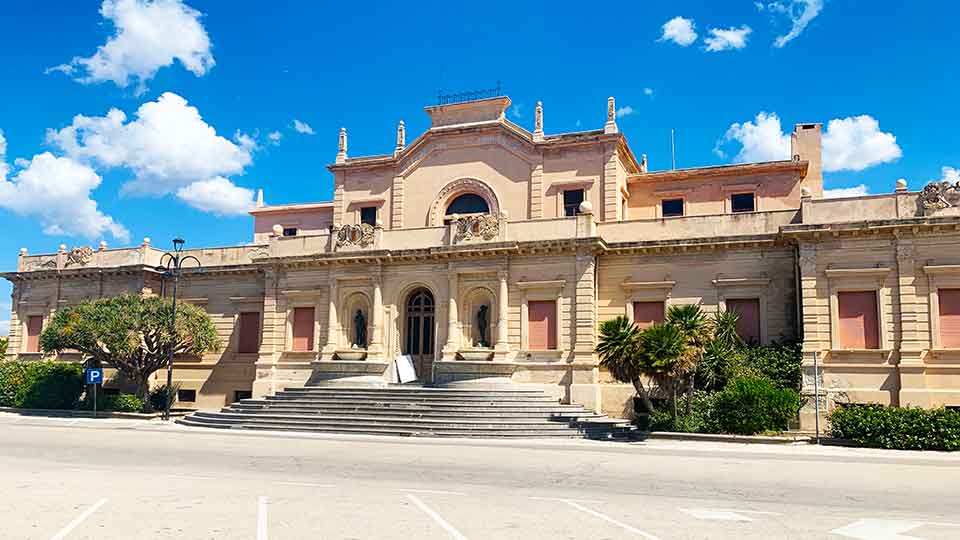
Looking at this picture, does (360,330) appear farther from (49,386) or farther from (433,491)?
(433,491)

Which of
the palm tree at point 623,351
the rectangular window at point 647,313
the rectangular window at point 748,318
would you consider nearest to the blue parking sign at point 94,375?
the palm tree at point 623,351

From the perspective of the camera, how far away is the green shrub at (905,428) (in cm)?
1945

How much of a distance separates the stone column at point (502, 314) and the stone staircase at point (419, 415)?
101 inches

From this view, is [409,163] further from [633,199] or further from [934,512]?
[934,512]

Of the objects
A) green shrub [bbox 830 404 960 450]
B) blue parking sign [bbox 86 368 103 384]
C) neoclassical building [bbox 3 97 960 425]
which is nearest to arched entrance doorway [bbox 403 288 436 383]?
neoclassical building [bbox 3 97 960 425]

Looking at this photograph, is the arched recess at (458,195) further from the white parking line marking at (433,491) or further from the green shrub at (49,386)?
the white parking line marking at (433,491)

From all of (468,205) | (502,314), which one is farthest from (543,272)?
(468,205)

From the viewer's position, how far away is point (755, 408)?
2194 centimetres

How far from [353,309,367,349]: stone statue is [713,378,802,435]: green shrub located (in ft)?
49.2

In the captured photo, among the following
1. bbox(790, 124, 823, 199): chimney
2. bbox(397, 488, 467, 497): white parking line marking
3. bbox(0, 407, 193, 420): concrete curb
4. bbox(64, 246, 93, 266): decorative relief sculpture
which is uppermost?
bbox(790, 124, 823, 199): chimney

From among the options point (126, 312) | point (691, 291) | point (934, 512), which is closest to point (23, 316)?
point (126, 312)

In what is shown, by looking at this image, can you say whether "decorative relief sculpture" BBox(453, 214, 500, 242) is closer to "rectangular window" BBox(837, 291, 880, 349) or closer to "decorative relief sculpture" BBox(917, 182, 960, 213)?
"rectangular window" BBox(837, 291, 880, 349)

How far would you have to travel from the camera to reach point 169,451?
18266mm

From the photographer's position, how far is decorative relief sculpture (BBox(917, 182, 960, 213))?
78.5ft
